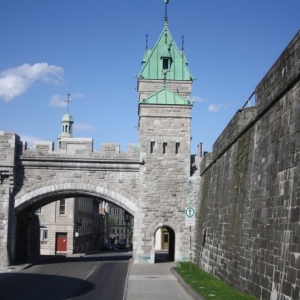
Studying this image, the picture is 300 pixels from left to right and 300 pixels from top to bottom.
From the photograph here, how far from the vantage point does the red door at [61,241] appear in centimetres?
5154

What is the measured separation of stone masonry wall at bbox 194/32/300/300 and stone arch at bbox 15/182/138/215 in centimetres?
1038

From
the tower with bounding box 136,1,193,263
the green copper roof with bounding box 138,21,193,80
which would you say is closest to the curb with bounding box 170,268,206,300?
the tower with bounding box 136,1,193,263

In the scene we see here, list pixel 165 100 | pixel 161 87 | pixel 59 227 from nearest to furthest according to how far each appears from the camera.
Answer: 1. pixel 165 100
2. pixel 161 87
3. pixel 59 227

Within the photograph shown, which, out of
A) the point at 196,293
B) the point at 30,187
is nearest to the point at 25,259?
the point at 30,187

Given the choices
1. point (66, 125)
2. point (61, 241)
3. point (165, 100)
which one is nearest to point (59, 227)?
point (61, 241)

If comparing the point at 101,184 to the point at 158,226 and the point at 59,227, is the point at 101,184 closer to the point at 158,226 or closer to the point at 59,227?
the point at 158,226

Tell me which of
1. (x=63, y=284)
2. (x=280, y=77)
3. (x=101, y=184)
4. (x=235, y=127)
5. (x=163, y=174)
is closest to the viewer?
(x=280, y=77)

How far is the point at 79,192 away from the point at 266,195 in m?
18.5

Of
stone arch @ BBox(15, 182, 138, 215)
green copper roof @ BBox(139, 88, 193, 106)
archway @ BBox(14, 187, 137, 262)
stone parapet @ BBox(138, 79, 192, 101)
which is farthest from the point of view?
stone parapet @ BBox(138, 79, 192, 101)

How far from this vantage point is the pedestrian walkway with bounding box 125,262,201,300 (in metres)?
16.2

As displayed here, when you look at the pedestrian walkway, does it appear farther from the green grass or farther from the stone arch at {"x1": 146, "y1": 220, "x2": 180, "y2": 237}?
the stone arch at {"x1": 146, "y1": 220, "x2": 180, "y2": 237}

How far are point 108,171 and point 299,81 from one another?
20.3 meters

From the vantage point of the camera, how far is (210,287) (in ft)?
53.8

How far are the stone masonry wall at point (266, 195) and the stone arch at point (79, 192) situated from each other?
1038 cm
